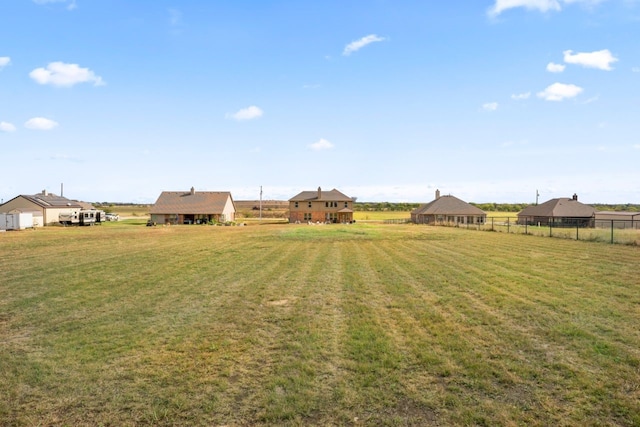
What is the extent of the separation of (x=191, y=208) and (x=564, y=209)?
6089cm

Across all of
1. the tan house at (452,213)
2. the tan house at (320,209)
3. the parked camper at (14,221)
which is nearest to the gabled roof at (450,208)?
the tan house at (452,213)

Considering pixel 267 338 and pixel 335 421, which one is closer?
pixel 335 421

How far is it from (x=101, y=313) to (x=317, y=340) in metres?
5.40

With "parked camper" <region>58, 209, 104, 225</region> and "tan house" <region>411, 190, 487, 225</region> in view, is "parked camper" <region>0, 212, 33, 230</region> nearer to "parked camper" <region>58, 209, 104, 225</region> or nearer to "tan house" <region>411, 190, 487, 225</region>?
"parked camper" <region>58, 209, 104, 225</region>

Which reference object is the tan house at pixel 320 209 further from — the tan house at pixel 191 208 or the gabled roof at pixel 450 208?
the gabled roof at pixel 450 208

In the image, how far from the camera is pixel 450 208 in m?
68.2

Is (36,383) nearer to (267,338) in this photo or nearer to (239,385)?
(239,385)

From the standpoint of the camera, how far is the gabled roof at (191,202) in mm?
65050

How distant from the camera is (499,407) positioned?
191 inches

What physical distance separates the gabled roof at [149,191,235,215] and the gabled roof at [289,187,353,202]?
12.9 m

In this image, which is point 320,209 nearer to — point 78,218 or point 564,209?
point 78,218

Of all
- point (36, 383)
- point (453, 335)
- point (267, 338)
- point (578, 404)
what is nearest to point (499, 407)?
point (578, 404)

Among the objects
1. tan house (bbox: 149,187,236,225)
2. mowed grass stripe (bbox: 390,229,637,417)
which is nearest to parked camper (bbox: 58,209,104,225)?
tan house (bbox: 149,187,236,225)

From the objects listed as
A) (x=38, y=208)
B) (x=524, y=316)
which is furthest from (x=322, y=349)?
(x=38, y=208)
